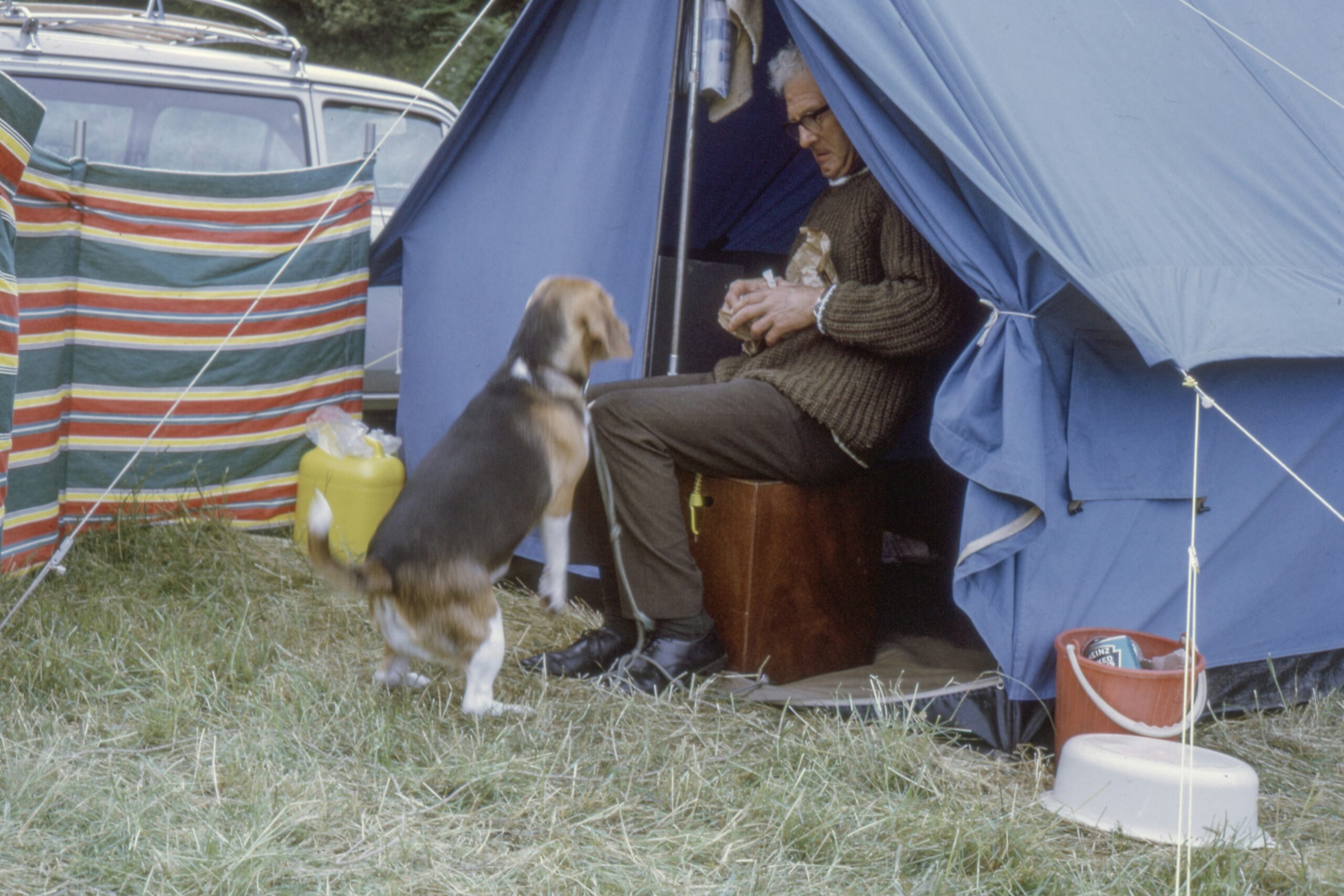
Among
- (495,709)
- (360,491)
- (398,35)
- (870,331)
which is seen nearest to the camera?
(495,709)

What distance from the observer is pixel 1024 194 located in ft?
9.20

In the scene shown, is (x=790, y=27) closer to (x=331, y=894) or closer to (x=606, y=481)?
(x=606, y=481)

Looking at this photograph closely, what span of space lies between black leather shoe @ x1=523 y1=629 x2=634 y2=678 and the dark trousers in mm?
193

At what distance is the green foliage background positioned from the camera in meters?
12.3

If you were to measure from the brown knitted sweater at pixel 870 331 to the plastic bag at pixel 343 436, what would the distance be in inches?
67.2

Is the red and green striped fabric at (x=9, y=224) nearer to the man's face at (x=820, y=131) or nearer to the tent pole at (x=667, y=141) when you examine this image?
the tent pole at (x=667, y=141)

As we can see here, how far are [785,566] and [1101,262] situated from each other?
3.76 ft

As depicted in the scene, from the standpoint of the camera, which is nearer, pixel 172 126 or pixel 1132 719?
pixel 1132 719

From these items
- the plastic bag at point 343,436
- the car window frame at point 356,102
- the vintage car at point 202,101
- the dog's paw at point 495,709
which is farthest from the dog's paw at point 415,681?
the car window frame at point 356,102

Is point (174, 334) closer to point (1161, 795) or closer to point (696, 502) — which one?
point (696, 502)

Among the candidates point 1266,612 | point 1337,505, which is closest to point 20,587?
point 1266,612

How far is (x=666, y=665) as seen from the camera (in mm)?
3182

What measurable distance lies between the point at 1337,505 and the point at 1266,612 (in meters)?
0.37

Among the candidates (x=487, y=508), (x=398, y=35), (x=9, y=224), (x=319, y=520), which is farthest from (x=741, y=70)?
(x=398, y=35)
